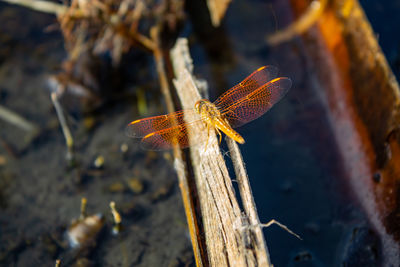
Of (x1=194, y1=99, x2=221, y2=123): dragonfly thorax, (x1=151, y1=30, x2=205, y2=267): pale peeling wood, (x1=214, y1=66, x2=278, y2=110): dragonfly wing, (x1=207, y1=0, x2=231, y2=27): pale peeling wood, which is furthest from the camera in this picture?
(x1=207, y1=0, x2=231, y2=27): pale peeling wood

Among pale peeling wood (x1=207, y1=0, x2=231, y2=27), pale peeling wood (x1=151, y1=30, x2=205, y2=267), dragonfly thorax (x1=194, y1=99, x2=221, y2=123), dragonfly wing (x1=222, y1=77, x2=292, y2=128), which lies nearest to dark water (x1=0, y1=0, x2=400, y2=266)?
pale peeling wood (x1=207, y1=0, x2=231, y2=27)

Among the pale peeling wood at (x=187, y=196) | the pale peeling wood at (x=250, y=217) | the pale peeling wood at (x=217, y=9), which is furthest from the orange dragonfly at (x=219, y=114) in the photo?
the pale peeling wood at (x=217, y=9)

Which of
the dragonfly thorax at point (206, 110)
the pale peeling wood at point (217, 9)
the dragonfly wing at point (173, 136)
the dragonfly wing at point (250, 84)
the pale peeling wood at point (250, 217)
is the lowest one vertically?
the pale peeling wood at point (250, 217)

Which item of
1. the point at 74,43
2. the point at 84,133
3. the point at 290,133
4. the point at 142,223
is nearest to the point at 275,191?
the point at 290,133

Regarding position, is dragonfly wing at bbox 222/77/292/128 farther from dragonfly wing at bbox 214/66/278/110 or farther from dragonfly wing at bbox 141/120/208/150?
dragonfly wing at bbox 141/120/208/150

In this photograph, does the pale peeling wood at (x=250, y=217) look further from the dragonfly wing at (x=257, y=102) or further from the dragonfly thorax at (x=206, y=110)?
the dragonfly wing at (x=257, y=102)

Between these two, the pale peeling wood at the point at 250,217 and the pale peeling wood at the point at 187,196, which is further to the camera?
the pale peeling wood at the point at 187,196

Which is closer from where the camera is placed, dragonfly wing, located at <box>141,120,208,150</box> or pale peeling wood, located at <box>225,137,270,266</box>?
pale peeling wood, located at <box>225,137,270,266</box>
